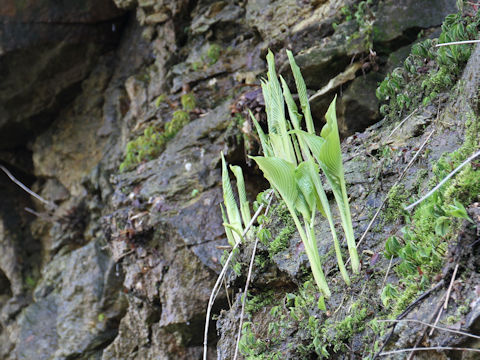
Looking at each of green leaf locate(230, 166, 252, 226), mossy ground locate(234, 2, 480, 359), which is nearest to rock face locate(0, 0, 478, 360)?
mossy ground locate(234, 2, 480, 359)

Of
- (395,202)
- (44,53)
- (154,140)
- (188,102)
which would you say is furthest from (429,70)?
(44,53)

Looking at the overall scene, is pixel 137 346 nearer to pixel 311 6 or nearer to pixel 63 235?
pixel 63 235

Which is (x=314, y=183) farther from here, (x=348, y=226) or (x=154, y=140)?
(x=154, y=140)

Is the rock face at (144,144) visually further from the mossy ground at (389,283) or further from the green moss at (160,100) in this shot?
the mossy ground at (389,283)

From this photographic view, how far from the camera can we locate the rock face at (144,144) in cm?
294

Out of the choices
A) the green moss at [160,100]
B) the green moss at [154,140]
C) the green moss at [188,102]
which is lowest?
the green moss at [154,140]

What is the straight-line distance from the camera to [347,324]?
1.54 m

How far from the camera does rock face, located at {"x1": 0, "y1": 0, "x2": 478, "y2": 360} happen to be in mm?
2939

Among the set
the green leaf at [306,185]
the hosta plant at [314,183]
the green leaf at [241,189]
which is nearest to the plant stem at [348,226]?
the hosta plant at [314,183]

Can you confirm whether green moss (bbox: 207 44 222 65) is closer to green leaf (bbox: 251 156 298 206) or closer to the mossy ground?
the mossy ground

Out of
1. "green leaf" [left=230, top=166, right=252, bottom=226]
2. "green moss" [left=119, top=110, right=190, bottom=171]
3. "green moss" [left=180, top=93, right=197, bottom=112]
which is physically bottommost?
"green leaf" [left=230, top=166, right=252, bottom=226]

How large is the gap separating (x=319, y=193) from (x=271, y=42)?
7.46ft

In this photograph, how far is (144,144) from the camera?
4465 millimetres

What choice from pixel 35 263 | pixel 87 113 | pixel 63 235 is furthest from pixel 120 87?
pixel 35 263
